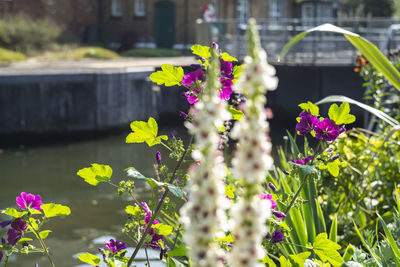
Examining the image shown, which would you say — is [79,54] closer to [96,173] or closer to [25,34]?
[25,34]

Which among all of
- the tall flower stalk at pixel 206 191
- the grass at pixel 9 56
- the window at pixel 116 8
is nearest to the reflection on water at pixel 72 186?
the tall flower stalk at pixel 206 191

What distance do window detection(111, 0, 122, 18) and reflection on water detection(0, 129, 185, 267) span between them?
608 inches

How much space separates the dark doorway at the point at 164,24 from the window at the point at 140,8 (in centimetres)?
109

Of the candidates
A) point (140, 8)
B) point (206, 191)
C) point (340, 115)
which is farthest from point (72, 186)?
point (140, 8)

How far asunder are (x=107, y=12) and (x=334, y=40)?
15.1 meters

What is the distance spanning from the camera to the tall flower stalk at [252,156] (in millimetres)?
755

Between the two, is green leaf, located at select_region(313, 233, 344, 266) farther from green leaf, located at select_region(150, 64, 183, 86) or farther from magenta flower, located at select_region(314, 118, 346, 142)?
green leaf, located at select_region(150, 64, 183, 86)

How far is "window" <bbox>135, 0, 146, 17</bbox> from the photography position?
2794cm

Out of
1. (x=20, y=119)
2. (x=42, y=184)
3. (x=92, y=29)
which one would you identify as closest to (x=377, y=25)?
(x=20, y=119)

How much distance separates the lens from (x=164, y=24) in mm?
26922

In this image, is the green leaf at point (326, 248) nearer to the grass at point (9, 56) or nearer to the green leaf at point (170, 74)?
the green leaf at point (170, 74)

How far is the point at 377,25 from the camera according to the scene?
17812 millimetres

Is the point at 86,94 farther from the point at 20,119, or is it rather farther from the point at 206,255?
the point at 206,255

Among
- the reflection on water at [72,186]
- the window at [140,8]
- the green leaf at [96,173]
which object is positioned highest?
the window at [140,8]
